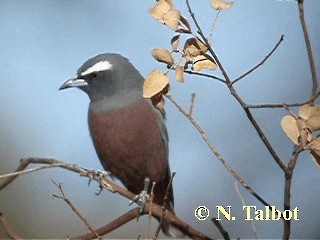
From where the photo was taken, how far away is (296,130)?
58 cm

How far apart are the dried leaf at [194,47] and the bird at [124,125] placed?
546 millimetres

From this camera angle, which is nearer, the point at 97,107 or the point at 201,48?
the point at 201,48

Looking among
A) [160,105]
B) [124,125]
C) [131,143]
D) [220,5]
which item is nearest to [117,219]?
[160,105]

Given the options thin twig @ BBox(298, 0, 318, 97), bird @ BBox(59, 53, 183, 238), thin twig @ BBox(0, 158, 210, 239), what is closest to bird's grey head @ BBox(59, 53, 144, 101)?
bird @ BBox(59, 53, 183, 238)

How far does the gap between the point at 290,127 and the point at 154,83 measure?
0.13 meters

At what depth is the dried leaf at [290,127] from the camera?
0.58 m

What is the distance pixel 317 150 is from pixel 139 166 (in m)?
0.66


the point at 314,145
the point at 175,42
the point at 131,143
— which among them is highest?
the point at 175,42

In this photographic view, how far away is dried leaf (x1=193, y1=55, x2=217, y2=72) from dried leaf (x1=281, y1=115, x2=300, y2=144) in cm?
8

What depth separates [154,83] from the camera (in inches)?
23.7

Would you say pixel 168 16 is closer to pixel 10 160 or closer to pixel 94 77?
pixel 94 77

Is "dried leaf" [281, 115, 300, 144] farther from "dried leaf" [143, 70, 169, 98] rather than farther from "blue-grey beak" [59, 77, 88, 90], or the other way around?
"blue-grey beak" [59, 77, 88, 90]

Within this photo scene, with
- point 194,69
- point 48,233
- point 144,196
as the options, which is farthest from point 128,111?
point 194,69

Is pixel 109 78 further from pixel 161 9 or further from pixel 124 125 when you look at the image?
pixel 161 9
